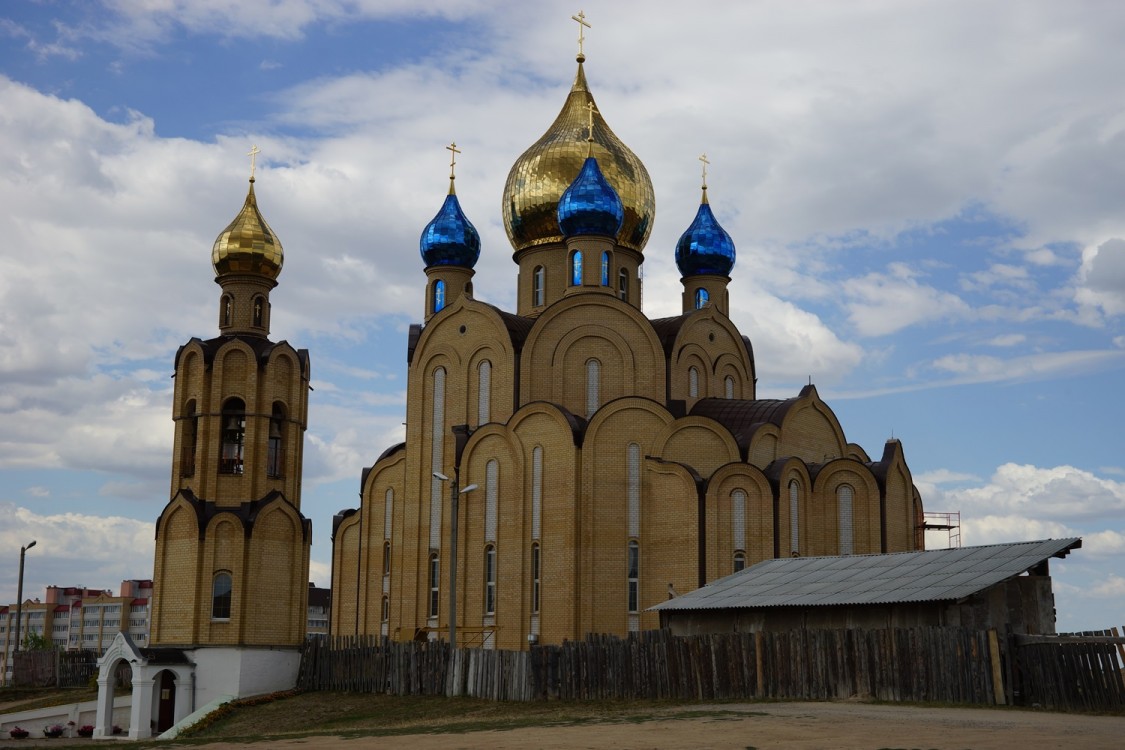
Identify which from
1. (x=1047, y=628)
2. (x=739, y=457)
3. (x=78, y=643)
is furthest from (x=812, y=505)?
(x=78, y=643)

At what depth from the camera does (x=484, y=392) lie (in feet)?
91.0

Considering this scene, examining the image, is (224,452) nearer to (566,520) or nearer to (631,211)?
(566,520)

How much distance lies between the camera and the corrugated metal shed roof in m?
16.9

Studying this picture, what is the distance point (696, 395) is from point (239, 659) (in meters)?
10.9

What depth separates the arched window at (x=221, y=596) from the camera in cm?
2695

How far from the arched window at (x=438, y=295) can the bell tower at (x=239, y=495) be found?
3.56 meters

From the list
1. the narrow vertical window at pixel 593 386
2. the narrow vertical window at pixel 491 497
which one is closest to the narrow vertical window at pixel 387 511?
the narrow vertical window at pixel 491 497

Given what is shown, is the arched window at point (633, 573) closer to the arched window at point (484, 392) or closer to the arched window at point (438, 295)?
the arched window at point (484, 392)

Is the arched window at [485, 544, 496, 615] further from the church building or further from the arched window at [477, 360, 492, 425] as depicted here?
the church building

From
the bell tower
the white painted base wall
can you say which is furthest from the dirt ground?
the bell tower

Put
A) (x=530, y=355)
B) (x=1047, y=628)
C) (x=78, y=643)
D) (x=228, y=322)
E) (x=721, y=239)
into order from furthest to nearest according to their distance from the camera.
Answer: (x=78, y=643) → (x=721, y=239) → (x=228, y=322) → (x=530, y=355) → (x=1047, y=628)

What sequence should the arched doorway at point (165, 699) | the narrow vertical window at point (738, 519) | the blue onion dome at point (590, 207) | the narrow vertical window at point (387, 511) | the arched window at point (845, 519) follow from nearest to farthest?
1. the narrow vertical window at point (738, 519)
2. the arched window at point (845, 519)
3. the arched doorway at point (165, 699)
4. the blue onion dome at point (590, 207)
5. the narrow vertical window at point (387, 511)

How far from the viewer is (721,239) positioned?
32.0 metres

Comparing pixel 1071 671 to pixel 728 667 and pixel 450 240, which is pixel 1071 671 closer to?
pixel 728 667
